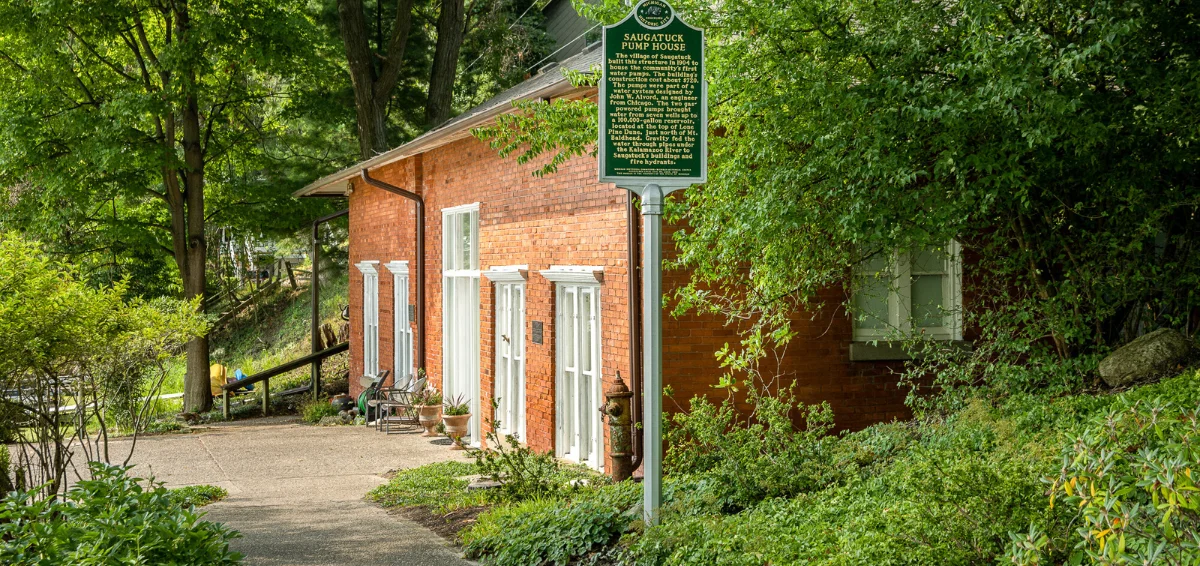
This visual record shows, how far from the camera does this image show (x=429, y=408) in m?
15.6

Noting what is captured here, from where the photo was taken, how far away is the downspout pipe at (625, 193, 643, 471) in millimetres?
9883

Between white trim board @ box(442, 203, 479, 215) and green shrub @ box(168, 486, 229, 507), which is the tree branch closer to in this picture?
white trim board @ box(442, 203, 479, 215)

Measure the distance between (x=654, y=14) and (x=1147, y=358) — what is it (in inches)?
164

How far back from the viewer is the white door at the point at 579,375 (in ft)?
36.7

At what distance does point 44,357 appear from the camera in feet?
27.8

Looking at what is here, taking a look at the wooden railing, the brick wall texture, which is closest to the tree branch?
Answer: the wooden railing

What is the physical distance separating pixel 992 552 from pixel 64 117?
57.8 feet

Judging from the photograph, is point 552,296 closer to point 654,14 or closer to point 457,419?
point 457,419

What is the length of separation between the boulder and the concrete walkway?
4.90m

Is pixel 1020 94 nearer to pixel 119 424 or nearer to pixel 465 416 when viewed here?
pixel 465 416

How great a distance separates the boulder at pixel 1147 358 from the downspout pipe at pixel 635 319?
390 cm

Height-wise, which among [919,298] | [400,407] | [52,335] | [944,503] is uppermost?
[919,298]

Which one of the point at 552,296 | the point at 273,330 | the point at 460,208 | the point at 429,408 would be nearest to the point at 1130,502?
the point at 552,296

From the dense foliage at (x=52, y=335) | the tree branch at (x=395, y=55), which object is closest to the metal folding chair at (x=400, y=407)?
the dense foliage at (x=52, y=335)
